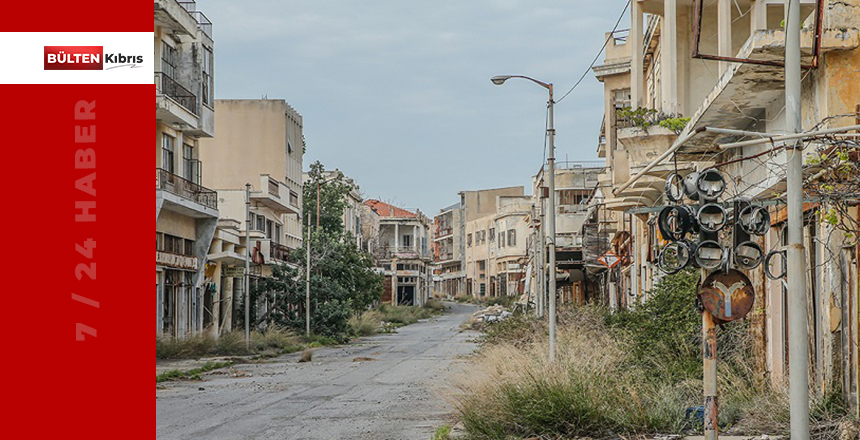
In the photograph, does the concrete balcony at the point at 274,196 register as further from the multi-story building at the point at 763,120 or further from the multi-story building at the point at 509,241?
the multi-story building at the point at 509,241

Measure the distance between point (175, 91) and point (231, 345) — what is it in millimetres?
9346

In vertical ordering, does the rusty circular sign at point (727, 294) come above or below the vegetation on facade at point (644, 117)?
below

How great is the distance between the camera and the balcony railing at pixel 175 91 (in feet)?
124

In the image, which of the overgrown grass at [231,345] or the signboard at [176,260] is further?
the signboard at [176,260]

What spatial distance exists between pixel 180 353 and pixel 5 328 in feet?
97.7

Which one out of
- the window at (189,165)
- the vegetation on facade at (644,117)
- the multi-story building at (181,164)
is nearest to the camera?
the vegetation on facade at (644,117)

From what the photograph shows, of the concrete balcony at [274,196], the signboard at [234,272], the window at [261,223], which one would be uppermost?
the concrete balcony at [274,196]

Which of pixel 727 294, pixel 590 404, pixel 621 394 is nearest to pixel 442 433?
pixel 590 404

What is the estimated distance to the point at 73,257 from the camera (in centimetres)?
845

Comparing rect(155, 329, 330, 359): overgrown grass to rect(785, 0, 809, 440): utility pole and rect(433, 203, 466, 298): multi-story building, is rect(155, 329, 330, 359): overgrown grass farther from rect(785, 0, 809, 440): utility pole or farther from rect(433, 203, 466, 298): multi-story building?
rect(433, 203, 466, 298): multi-story building

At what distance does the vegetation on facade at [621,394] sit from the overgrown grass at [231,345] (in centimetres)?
1774

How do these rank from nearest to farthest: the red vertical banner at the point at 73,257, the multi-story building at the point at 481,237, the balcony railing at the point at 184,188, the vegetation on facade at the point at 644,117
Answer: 1. the red vertical banner at the point at 73,257
2. the vegetation on facade at the point at 644,117
3. the balcony railing at the point at 184,188
4. the multi-story building at the point at 481,237

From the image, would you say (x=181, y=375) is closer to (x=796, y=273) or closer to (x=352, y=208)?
(x=796, y=273)

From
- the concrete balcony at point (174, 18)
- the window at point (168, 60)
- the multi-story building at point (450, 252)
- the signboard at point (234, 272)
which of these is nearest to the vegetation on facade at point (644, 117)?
the concrete balcony at point (174, 18)
